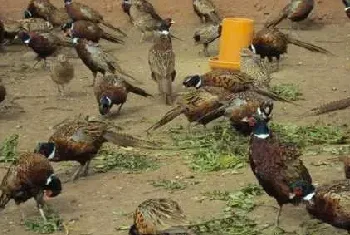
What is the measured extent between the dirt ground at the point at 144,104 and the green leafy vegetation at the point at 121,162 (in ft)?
0.47

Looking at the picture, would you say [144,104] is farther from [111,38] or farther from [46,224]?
[46,224]

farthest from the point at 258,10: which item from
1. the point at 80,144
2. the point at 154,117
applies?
the point at 80,144

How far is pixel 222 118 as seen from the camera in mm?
9398

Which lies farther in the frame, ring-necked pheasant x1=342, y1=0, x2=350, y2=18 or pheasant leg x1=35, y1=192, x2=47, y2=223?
ring-necked pheasant x1=342, y1=0, x2=350, y2=18

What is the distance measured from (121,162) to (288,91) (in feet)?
10.4

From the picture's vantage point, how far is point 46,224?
6562mm

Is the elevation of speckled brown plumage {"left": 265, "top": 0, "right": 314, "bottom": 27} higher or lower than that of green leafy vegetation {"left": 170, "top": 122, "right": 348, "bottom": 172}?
lower

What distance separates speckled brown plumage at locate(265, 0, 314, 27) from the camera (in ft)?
47.1

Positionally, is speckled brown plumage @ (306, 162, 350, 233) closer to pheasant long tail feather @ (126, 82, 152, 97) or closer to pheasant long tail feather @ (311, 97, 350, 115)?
pheasant long tail feather @ (311, 97, 350, 115)

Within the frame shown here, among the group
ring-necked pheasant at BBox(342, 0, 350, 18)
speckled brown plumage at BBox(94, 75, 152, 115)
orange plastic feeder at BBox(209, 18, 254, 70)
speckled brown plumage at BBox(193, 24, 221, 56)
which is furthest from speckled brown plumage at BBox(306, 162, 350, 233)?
ring-necked pheasant at BBox(342, 0, 350, 18)

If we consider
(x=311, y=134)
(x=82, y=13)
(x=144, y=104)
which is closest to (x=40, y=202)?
(x=311, y=134)

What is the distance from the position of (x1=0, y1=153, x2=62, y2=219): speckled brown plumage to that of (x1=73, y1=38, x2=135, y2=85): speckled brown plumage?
442cm

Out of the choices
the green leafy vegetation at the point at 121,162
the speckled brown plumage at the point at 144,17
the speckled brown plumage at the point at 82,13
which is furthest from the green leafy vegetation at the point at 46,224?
the speckled brown plumage at the point at 82,13

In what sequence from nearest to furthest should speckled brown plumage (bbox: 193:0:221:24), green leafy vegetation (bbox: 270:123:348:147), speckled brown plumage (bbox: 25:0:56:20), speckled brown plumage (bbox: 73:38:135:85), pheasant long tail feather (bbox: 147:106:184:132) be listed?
green leafy vegetation (bbox: 270:123:348:147) → pheasant long tail feather (bbox: 147:106:184:132) → speckled brown plumage (bbox: 73:38:135:85) → speckled brown plumage (bbox: 25:0:56:20) → speckled brown plumage (bbox: 193:0:221:24)
